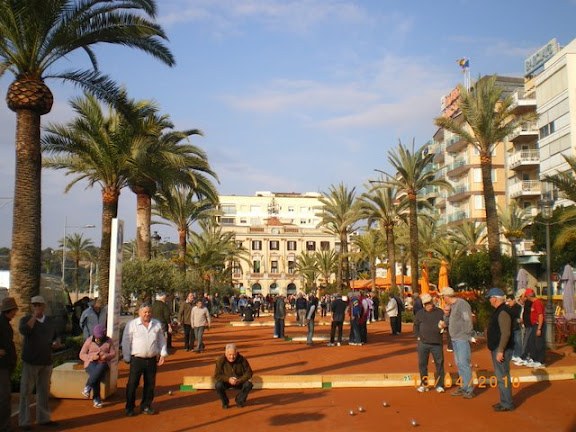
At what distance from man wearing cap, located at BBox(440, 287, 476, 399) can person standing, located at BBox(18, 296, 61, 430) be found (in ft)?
19.7

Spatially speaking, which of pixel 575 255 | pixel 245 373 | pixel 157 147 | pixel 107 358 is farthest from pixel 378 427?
pixel 575 255

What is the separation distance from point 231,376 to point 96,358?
2106 millimetres

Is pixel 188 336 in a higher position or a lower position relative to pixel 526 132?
lower

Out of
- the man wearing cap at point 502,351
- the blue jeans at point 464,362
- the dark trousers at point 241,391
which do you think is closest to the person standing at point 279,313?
the blue jeans at point 464,362

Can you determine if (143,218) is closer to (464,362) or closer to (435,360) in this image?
(435,360)

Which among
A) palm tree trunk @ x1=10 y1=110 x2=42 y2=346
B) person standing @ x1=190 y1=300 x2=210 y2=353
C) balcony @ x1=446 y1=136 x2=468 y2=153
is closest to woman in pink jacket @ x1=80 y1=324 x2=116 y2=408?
palm tree trunk @ x1=10 y1=110 x2=42 y2=346

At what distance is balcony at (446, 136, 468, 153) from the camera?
195ft

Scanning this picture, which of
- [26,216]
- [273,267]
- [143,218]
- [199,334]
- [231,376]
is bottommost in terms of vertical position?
[231,376]

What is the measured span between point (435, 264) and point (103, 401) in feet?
137

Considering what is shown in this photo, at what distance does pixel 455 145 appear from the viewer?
199ft

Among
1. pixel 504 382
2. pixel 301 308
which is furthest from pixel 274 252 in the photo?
pixel 504 382

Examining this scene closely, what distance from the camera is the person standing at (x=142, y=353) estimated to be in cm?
863

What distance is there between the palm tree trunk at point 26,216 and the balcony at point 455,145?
168 ft

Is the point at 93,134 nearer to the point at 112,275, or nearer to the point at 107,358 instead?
the point at 112,275
